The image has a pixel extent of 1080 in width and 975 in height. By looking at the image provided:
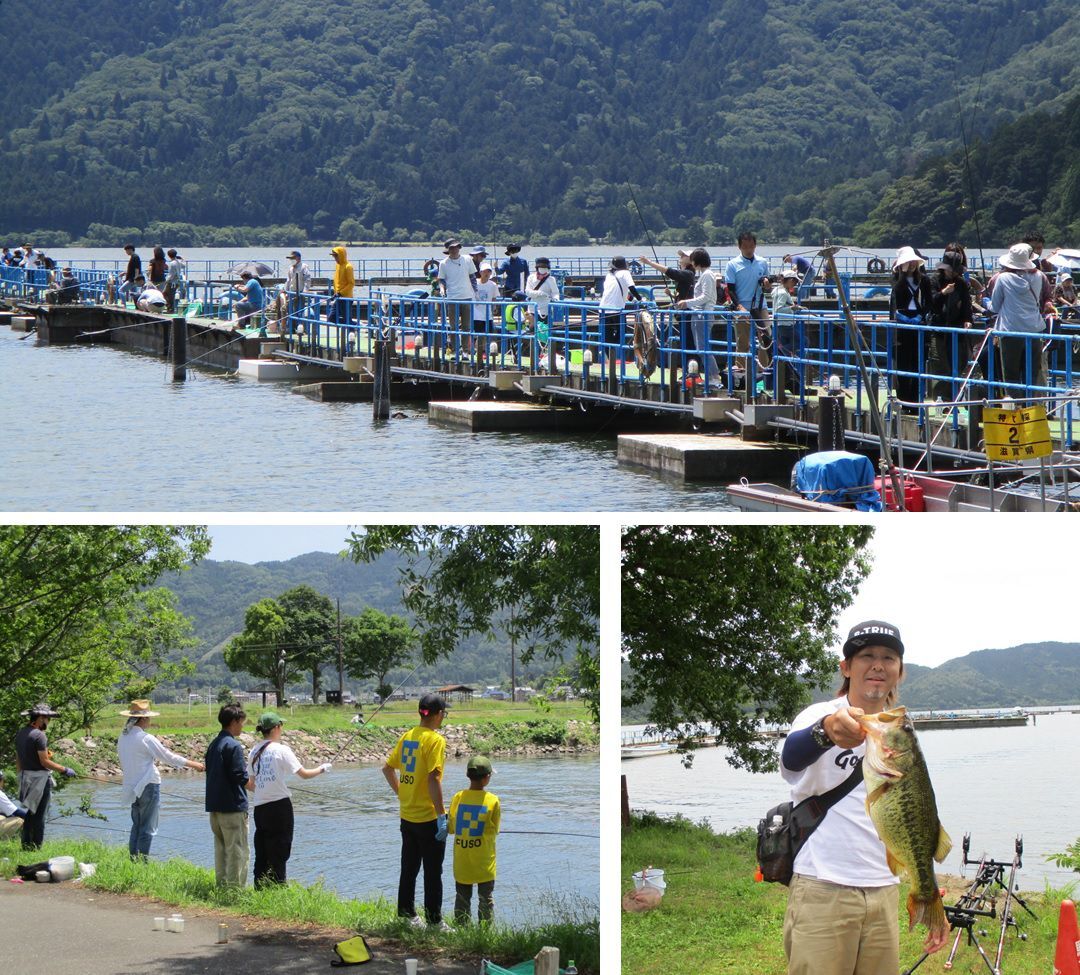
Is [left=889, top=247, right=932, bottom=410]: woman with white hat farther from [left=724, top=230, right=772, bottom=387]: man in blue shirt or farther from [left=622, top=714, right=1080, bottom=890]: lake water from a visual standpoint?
[left=622, top=714, right=1080, bottom=890]: lake water

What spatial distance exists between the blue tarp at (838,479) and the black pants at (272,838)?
19.9ft

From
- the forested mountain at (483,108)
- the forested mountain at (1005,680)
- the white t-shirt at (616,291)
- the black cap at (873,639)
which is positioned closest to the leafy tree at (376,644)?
the forested mountain at (1005,680)

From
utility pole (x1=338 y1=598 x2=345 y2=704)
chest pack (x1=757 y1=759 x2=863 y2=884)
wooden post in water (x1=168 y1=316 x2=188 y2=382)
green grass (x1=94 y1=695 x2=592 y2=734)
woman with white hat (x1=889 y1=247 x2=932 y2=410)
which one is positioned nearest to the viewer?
chest pack (x1=757 y1=759 x2=863 y2=884)

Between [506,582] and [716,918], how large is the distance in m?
2.23

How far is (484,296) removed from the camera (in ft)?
95.6

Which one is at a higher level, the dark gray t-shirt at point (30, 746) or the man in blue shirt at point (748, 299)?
the man in blue shirt at point (748, 299)

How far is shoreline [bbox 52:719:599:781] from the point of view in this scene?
11.6 meters

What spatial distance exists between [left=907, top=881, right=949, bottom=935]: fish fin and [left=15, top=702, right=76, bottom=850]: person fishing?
6.57 meters

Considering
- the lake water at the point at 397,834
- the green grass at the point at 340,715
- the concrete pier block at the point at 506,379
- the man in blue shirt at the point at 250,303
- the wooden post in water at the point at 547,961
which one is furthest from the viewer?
the man in blue shirt at the point at 250,303

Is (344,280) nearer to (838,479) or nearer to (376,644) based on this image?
(838,479)

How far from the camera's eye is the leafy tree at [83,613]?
11.2 meters

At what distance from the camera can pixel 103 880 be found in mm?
10125

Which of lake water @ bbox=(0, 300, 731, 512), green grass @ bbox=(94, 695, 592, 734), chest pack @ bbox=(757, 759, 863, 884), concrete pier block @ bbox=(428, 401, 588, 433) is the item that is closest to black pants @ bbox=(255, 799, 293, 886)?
green grass @ bbox=(94, 695, 592, 734)

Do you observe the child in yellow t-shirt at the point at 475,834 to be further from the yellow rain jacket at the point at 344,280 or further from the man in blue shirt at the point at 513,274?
the yellow rain jacket at the point at 344,280
